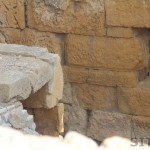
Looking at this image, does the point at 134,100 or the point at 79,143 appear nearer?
the point at 79,143

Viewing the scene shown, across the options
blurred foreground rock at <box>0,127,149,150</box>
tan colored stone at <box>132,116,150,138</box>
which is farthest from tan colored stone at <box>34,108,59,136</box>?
blurred foreground rock at <box>0,127,149,150</box>

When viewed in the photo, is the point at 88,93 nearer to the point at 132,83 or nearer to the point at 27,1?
the point at 132,83

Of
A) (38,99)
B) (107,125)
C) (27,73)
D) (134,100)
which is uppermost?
(27,73)

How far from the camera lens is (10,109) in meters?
4.39

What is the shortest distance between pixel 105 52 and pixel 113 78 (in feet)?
1.30

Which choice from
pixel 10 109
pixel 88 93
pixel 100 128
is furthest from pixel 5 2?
pixel 10 109

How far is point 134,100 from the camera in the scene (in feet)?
24.8

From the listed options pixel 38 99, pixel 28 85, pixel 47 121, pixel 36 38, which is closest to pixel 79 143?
pixel 28 85

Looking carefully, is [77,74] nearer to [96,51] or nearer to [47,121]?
[96,51]

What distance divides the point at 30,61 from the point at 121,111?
2852 mm

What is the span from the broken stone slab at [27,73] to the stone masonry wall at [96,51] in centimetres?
214

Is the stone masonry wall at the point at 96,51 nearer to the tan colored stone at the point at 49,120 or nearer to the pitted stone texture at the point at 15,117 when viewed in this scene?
the tan colored stone at the point at 49,120

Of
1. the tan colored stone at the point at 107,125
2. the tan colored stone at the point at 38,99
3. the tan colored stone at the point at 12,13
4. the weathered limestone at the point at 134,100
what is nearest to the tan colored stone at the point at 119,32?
the weathered limestone at the point at 134,100

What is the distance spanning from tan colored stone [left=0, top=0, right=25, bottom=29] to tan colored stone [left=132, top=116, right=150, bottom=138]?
87.1 inches
